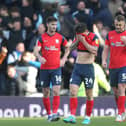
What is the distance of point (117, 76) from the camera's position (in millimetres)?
15406

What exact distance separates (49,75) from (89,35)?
61.3 inches

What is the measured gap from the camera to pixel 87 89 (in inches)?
599

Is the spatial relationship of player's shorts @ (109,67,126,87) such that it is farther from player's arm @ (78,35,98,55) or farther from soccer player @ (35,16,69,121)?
soccer player @ (35,16,69,121)

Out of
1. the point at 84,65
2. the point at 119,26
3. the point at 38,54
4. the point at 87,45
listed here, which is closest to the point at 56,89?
the point at 38,54

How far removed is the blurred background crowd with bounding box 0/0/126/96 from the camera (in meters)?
19.5

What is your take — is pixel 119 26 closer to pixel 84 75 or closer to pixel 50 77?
pixel 84 75

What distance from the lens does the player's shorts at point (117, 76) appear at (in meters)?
15.2

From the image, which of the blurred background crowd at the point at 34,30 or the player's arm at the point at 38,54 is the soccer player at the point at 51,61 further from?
the blurred background crowd at the point at 34,30

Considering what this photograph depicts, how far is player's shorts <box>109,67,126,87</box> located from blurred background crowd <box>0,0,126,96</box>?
350 cm

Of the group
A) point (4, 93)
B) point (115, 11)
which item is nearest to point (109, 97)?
point (4, 93)

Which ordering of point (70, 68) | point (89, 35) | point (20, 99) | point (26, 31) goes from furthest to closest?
point (26, 31) < point (70, 68) < point (20, 99) < point (89, 35)

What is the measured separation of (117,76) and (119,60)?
0.36m

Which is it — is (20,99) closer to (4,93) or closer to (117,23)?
(4,93)

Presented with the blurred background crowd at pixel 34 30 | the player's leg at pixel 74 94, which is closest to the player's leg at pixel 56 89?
the player's leg at pixel 74 94
